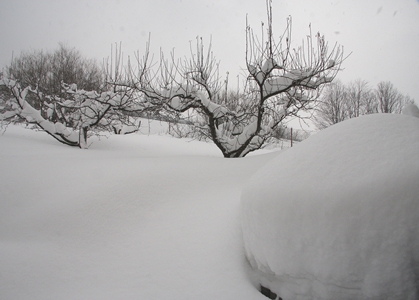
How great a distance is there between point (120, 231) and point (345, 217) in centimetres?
215

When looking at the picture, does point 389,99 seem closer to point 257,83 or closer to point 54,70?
point 257,83

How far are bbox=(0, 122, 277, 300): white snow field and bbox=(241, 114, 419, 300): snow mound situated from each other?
443 millimetres

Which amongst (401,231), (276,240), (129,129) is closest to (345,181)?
(401,231)

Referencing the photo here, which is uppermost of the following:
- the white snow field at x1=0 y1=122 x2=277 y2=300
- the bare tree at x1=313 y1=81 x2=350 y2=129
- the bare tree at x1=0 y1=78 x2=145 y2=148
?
the bare tree at x1=313 y1=81 x2=350 y2=129

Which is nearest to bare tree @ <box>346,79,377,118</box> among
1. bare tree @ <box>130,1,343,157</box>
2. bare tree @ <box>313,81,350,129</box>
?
bare tree @ <box>313,81,350,129</box>

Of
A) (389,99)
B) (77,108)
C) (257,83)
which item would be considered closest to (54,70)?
(77,108)

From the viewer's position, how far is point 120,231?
93.1 inches

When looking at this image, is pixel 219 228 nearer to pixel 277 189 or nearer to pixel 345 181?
pixel 277 189

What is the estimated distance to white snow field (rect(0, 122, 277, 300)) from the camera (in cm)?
176

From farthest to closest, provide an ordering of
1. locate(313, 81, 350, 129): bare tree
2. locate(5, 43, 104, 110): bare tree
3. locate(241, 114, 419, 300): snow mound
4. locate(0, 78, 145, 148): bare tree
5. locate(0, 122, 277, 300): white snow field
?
locate(313, 81, 350, 129): bare tree
locate(5, 43, 104, 110): bare tree
locate(0, 78, 145, 148): bare tree
locate(0, 122, 277, 300): white snow field
locate(241, 114, 419, 300): snow mound

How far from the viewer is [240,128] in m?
7.09

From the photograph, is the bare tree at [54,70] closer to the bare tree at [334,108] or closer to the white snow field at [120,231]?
the white snow field at [120,231]

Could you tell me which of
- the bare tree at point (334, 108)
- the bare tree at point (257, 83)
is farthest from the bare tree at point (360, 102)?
the bare tree at point (257, 83)

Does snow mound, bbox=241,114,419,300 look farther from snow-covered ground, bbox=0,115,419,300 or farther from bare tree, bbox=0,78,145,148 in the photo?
bare tree, bbox=0,78,145,148
